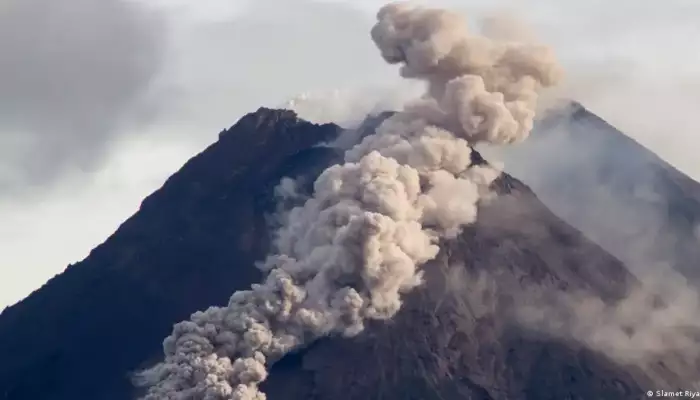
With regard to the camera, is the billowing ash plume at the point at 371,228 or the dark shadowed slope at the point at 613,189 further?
the dark shadowed slope at the point at 613,189

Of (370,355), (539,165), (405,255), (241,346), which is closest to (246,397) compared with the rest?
(241,346)

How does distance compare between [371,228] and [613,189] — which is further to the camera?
[613,189]

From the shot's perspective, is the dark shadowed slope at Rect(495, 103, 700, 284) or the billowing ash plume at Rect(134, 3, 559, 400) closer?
the billowing ash plume at Rect(134, 3, 559, 400)

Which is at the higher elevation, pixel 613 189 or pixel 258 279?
pixel 258 279

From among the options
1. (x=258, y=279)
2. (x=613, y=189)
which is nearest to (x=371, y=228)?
(x=258, y=279)

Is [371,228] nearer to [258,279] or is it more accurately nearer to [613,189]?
[258,279]
